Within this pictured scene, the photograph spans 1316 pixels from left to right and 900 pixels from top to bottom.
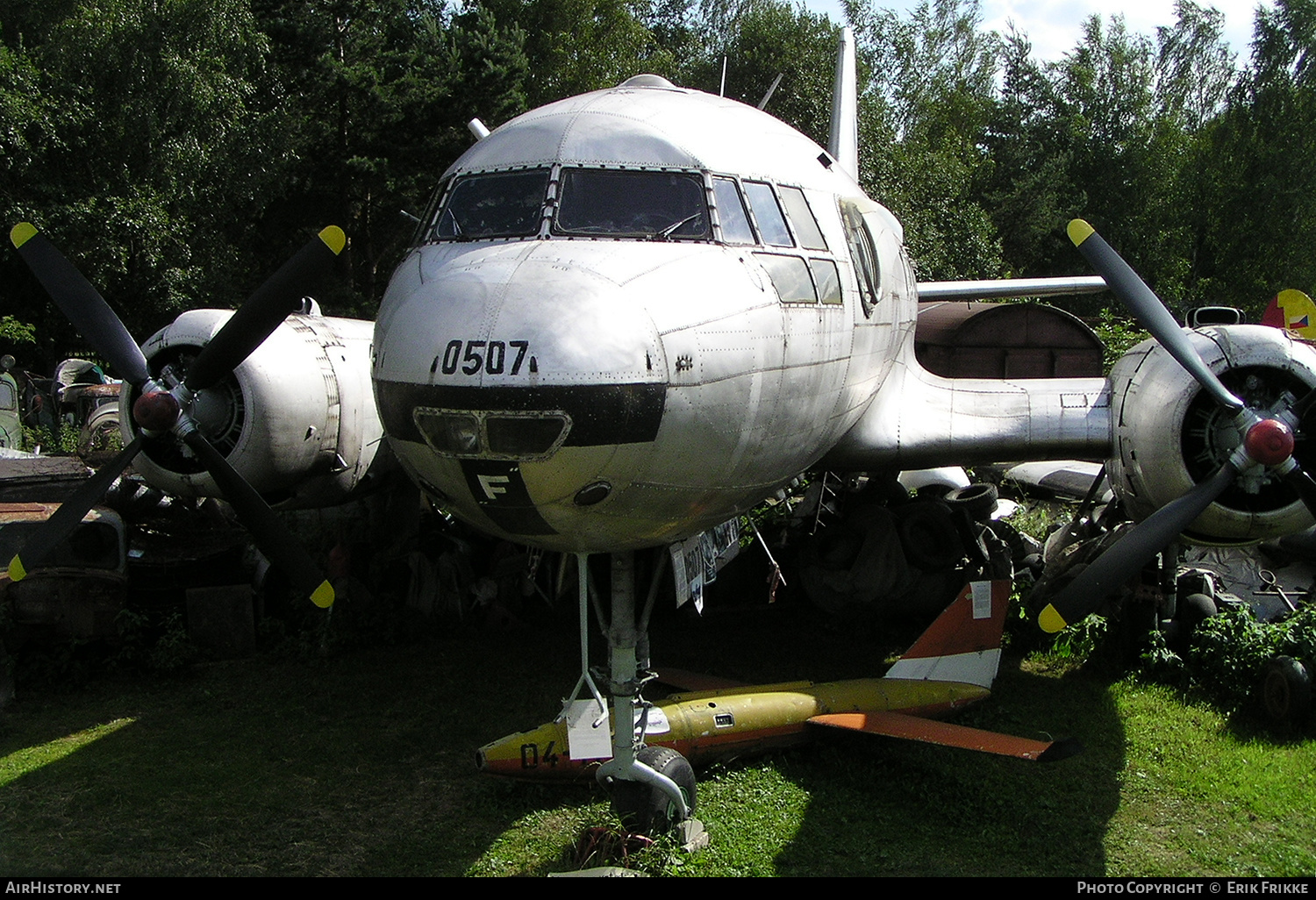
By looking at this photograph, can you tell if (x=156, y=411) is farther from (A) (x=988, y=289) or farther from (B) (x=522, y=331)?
(A) (x=988, y=289)

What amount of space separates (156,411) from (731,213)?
4984mm

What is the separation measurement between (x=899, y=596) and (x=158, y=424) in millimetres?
7417

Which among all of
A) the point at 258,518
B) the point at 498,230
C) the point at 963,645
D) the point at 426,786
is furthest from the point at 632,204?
the point at 963,645

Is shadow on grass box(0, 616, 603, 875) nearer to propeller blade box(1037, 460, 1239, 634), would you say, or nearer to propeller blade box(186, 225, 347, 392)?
propeller blade box(186, 225, 347, 392)

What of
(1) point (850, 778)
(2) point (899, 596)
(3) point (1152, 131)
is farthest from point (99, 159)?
(3) point (1152, 131)

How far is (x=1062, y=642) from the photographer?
11.0 meters

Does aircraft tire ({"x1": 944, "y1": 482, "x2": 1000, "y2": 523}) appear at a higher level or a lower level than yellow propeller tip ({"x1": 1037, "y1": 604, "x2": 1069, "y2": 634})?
lower

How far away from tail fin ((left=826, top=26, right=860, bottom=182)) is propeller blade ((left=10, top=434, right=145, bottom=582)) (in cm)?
863

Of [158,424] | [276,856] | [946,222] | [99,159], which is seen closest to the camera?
[276,856]

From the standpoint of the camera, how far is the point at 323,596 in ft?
26.4

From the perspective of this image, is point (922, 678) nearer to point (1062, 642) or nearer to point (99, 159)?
point (1062, 642)

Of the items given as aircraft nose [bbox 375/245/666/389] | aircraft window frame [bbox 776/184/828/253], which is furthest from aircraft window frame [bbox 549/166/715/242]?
aircraft window frame [bbox 776/184/828/253]

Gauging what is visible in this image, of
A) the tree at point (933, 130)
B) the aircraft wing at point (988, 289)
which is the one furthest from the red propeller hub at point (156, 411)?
the tree at point (933, 130)

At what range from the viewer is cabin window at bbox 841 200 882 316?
7.87 meters
